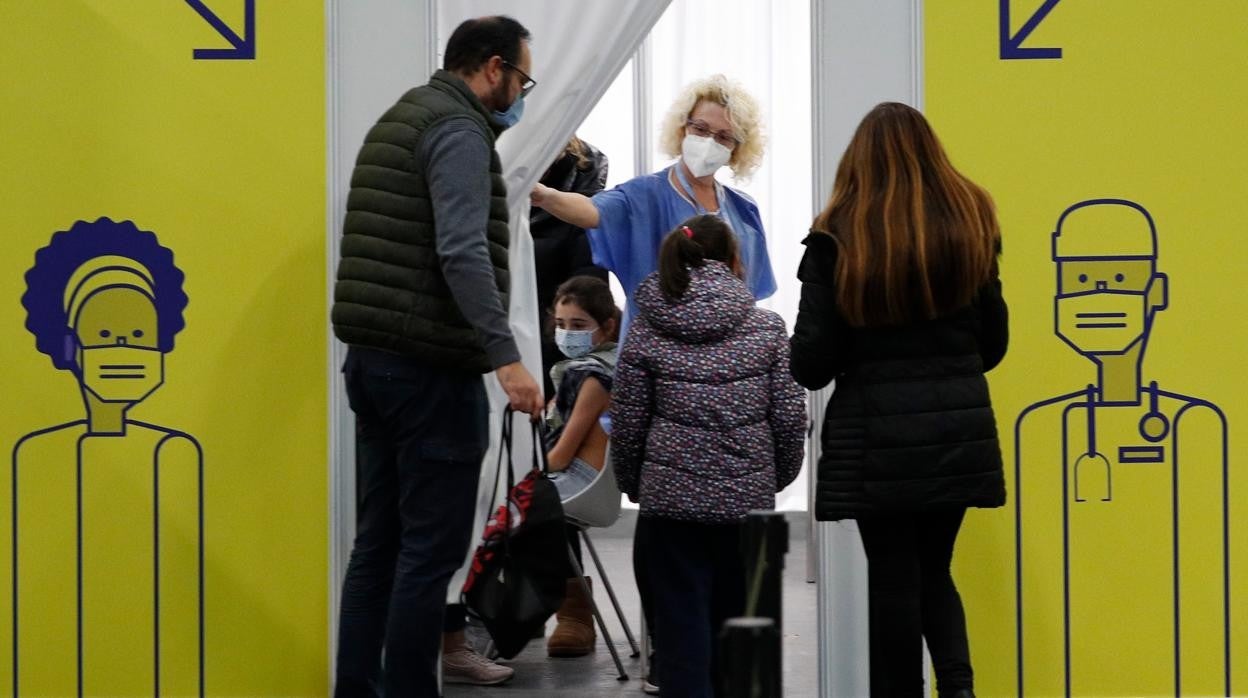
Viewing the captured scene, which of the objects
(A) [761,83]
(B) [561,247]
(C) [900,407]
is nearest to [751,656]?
(C) [900,407]

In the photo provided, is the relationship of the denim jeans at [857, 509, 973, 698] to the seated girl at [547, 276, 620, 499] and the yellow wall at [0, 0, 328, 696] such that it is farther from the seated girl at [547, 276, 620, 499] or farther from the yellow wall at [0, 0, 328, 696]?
the yellow wall at [0, 0, 328, 696]

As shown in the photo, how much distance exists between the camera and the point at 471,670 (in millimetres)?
3949

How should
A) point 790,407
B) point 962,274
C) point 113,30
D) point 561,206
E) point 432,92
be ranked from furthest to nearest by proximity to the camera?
point 561,206, point 113,30, point 790,407, point 432,92, point 962,274

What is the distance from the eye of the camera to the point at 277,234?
3480mm

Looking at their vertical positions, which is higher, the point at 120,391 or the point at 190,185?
the point at 190,185

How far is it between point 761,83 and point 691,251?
10.7ft

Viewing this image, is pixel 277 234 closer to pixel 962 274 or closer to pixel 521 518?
pixel 521 518

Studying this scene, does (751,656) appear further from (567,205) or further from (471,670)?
(471,670)

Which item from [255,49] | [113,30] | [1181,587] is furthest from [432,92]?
[1181,587]

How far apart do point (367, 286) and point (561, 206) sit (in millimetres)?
909

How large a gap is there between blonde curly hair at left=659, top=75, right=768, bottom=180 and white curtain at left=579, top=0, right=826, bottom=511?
216 centimetres

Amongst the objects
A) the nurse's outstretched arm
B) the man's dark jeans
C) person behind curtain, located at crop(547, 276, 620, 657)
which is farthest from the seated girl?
the man's dark jeans

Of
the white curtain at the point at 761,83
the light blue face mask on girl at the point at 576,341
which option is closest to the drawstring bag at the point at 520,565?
the light blue face mask on girl at the point at 576,341

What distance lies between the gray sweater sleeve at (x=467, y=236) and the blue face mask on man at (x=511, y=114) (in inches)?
9.0
